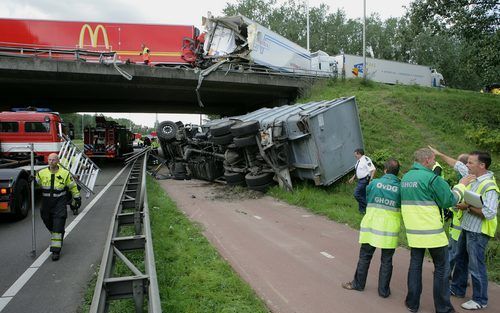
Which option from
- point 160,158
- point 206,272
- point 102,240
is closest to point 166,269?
point 206,272

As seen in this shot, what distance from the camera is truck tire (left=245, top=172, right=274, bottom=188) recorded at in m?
10.8

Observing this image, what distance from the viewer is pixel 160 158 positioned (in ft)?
59.1

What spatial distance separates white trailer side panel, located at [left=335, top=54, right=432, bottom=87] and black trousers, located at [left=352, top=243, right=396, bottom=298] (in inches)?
941

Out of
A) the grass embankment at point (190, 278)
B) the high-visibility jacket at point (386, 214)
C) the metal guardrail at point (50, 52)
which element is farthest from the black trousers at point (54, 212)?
the metal guardrail at point (50, 52)

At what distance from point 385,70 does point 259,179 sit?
911 inches

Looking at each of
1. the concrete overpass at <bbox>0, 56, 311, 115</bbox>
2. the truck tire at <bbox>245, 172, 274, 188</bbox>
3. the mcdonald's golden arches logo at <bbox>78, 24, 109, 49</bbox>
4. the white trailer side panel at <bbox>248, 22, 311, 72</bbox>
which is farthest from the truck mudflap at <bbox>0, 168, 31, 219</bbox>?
the mcdonald's golden arches logo at <bbox>78, 24, 109, 49</bbox>

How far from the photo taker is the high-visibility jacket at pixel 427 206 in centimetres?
392

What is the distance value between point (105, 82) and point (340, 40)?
53.2 m

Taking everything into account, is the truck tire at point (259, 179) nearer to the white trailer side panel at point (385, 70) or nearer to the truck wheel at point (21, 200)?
the truck wheel at point (21, 200)

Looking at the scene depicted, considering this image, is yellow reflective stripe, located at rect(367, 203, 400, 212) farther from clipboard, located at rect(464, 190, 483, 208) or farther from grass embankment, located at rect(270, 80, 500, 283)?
grass embankment, located at rect(270, 80, 500, 283)

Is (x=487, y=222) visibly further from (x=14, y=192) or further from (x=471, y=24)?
(x=471, y=24)

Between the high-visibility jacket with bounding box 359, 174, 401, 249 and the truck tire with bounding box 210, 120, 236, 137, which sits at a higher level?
the truck tire with bounding box 210, 120, 236, 137

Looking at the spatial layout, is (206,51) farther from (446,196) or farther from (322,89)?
(446,196)

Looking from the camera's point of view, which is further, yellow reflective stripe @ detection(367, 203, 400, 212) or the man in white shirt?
the man in white shirt
